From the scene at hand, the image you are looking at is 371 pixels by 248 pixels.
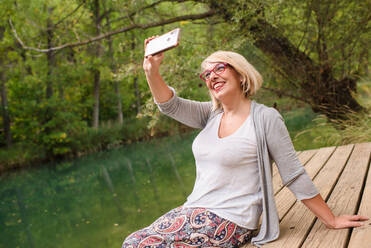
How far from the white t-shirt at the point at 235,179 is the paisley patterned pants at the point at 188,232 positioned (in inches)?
2.2

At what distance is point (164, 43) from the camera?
2027 millimetres

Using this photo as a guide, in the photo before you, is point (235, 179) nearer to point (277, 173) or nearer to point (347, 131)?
point (277, 173)

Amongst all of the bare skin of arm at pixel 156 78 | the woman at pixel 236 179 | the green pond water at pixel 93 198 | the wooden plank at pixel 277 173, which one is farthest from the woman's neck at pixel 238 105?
the green pond water at pixel 93 198

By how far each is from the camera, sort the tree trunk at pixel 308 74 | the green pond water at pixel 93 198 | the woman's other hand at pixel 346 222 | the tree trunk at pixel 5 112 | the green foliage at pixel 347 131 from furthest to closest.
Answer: the tree trunk at pixel 5 112
the tree trunk at pixel 308 74
the green pond water at pixel 93 198
the green foliage at pixel 347 131
the woman's other hand at pixel 346 222

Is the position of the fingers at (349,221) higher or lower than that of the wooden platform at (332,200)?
higher

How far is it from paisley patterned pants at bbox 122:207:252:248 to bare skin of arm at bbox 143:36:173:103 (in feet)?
2.42

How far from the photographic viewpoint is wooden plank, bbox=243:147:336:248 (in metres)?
2.90

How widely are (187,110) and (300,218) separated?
1038 mm

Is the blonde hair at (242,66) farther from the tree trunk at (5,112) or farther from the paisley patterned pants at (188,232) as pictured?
Result: the tree trunk at (5,112)

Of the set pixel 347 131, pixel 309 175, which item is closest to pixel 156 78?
pixel 309 175

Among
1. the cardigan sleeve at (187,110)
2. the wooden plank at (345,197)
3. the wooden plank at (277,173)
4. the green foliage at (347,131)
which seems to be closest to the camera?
the wooden plank at (345,197)

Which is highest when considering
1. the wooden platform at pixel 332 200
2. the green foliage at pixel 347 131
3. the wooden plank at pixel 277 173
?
the wooden platform at pixel 332 200

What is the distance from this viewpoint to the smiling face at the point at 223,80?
89.4 inches

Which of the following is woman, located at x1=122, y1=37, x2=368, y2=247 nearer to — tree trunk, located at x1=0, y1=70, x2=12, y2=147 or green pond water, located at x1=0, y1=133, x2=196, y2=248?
green pond water, located at x1=0, y1=133, x2=196, y2=248
